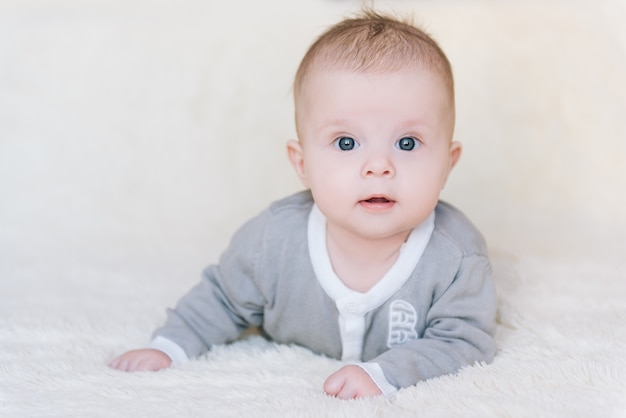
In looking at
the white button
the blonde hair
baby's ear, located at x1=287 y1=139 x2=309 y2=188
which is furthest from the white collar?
the blonde hair

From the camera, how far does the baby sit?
54.1 inches

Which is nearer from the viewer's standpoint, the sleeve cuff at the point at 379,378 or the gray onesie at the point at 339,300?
the sleeve cuff at the point at 379,378

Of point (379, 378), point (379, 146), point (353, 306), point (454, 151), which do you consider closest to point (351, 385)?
point (379, 378)

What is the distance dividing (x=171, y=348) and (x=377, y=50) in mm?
551

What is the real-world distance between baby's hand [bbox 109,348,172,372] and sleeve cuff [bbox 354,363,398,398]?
0.33m

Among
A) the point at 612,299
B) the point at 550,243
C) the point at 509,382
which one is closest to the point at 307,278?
the point at 509,382

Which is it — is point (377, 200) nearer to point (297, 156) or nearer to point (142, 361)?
point (297, 156)

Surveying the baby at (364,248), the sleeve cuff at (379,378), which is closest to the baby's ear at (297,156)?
the baby at (364,248)

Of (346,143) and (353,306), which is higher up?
(346,143)

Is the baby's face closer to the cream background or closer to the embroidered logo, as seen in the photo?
the embroidered logo

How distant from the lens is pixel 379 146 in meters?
1.37

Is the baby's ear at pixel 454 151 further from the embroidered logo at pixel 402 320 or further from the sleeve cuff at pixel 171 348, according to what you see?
the sleeve cuff at pixel 171 348

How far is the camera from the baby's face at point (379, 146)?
4.50 feet

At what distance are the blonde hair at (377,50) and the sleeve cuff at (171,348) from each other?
449mm
